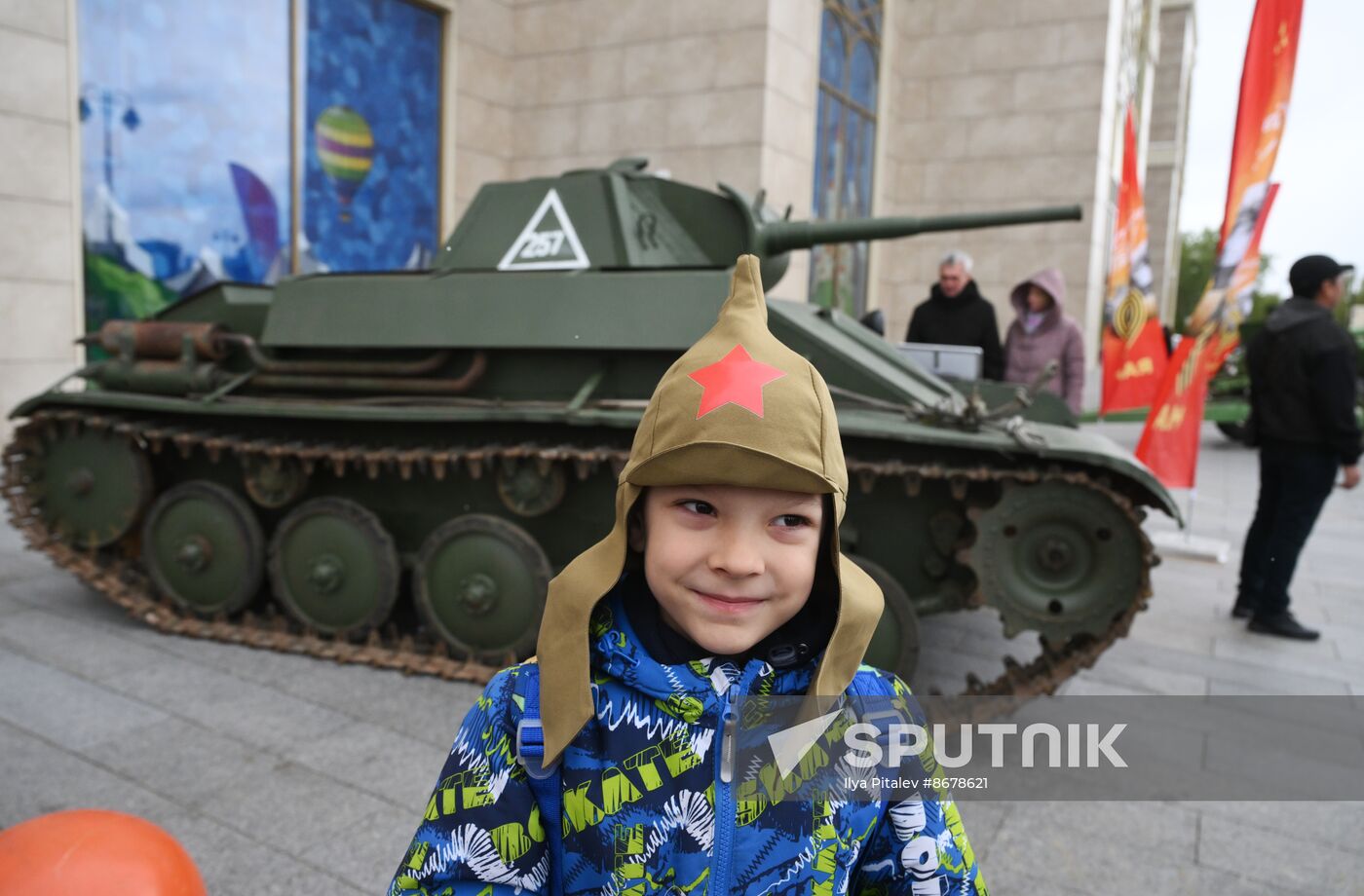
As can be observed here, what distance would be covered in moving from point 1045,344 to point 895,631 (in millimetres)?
3872

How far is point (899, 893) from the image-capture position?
1.58 m

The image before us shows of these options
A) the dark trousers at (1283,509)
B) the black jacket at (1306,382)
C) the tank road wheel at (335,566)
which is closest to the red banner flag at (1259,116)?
the black jacket at (1306,382)

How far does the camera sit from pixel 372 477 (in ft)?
17.0

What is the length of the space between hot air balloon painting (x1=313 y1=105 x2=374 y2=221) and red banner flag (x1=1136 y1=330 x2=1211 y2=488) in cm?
951

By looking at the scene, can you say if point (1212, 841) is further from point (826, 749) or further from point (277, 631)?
point (277, 631)

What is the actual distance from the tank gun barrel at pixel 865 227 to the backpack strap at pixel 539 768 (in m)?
4.24

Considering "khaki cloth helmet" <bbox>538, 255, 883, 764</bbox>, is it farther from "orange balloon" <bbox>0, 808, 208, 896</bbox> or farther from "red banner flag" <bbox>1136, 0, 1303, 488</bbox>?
"red banner flag" <bbox>1136, 0, 1303, 488</bbox>

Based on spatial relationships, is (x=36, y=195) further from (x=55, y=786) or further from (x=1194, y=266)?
(x=1194, y=266)

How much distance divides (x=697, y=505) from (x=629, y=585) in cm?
22

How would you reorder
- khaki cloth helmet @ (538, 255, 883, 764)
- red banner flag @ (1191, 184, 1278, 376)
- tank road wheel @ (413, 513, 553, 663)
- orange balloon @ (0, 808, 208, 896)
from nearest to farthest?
khaki cloth helmet @ (538, 255, 883, 764)
orange balloon @ (0, 808, 208, 896)
tank road wheel @ (413, 513, 553, 663)
red banner flag @ (1191, 184, 1278, 376)

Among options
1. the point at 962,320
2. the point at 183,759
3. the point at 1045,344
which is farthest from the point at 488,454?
the point at 1045,344

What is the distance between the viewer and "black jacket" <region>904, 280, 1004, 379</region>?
305 inches

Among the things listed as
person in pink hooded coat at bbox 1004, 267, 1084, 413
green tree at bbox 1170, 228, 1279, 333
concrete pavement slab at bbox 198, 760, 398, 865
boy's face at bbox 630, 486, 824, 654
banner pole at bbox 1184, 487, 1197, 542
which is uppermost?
green tree at bbox 1170, 228, 1279, 333

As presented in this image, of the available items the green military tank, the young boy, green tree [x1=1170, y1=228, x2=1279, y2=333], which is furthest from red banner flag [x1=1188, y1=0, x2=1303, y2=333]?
green tree [x1=1170, y1=228, x2=1279, y2=333]
